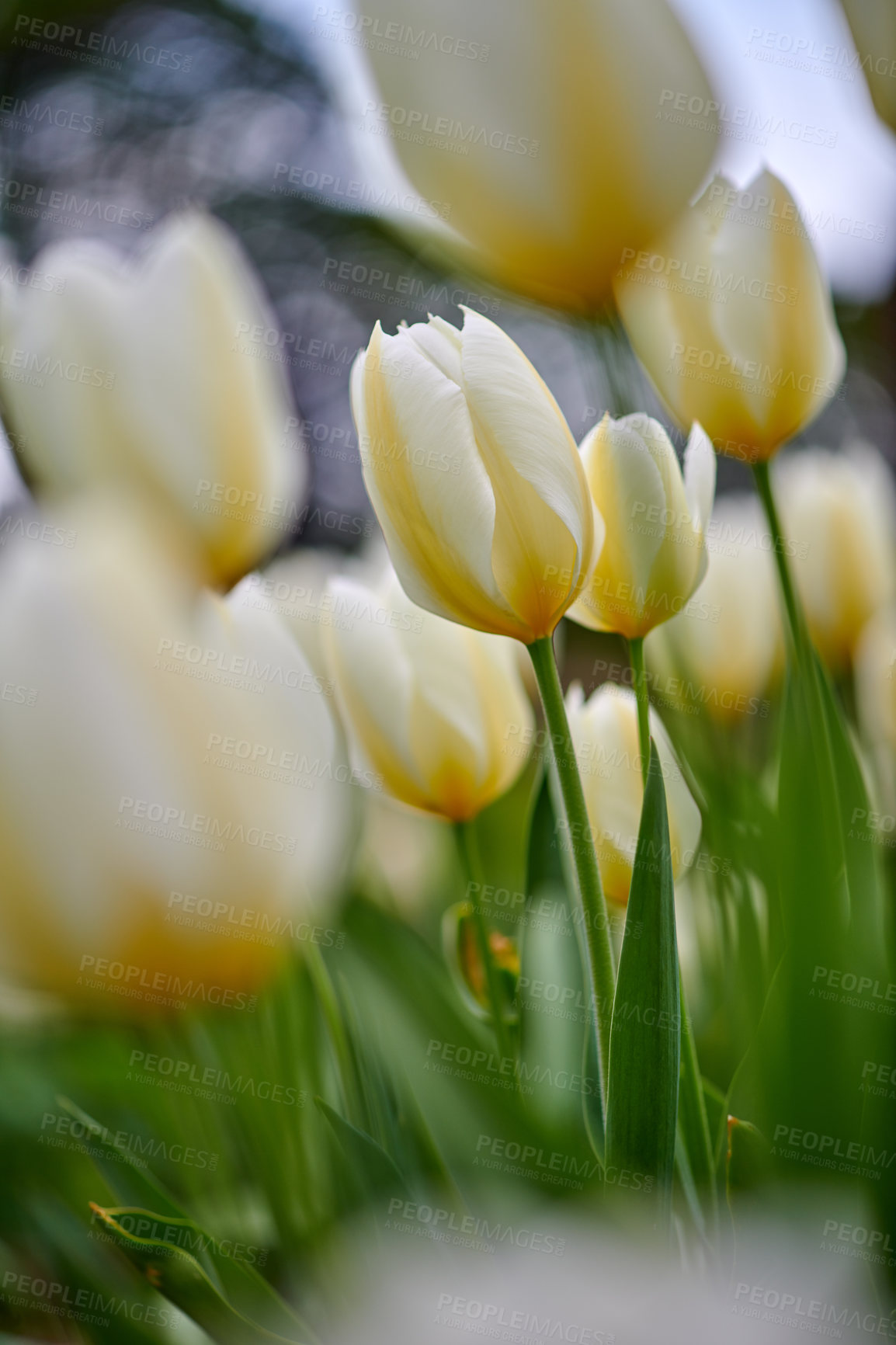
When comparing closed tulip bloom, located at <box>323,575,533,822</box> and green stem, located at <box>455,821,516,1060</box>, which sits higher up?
closed tulip bloom, located at <box>323,575,533,822</box>

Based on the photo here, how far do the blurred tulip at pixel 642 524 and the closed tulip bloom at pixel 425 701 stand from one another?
0.06m

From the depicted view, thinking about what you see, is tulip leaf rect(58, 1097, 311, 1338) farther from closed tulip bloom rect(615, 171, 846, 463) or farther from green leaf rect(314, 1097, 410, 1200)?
closed tulip bloom rect(615, 171, 846, 463)

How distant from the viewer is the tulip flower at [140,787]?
0.17m

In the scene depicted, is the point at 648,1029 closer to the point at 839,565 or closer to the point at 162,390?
the point at 162,390

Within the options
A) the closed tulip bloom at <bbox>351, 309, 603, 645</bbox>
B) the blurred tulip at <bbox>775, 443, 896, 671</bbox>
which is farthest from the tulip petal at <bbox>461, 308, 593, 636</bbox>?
the blurred tulip at <bbox>775, 443, 896, 671</bbox>

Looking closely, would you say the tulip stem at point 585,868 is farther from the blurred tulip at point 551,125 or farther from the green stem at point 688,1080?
the blurred tulip at point 551,125

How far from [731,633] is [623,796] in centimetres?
19

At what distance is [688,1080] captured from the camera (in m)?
0.24

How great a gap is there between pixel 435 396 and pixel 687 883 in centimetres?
23

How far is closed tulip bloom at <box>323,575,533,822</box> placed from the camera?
297 millimetres

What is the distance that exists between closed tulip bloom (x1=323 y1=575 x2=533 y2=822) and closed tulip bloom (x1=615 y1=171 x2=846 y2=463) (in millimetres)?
95

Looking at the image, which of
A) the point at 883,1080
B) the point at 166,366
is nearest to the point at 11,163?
the point at 166,366

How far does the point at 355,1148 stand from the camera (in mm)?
254

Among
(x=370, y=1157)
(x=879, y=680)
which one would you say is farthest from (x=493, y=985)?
(x=879, y=680)
